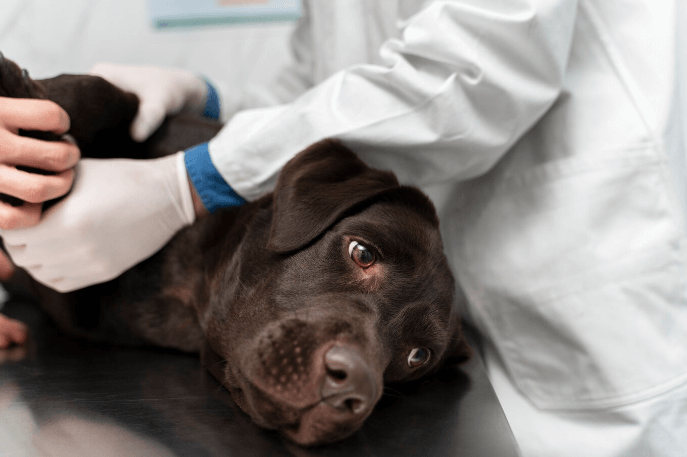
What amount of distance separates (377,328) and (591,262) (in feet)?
1.80

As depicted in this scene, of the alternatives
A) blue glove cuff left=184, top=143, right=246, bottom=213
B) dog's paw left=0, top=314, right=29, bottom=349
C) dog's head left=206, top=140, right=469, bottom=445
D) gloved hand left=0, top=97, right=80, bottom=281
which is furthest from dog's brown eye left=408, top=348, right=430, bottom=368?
dog's paw left=0, top=314, right=29, bottom=349

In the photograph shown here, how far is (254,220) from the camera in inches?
49.2

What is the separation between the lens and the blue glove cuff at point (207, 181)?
1289 millimetres

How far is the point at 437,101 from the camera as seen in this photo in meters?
1.13

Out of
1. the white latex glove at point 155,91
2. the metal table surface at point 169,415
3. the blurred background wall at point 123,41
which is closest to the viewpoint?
the metal table surface at point 169,415

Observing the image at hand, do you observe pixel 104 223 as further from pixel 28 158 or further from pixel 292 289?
pixel 292 289

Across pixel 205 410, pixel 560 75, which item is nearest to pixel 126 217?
pixel 205 410

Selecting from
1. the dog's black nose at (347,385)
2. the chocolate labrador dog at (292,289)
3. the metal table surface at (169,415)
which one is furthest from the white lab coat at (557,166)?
the dog's black nose at (347,385)

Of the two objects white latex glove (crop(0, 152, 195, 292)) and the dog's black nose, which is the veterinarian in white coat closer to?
white latex glove (crop(0, 152, 195, 292))

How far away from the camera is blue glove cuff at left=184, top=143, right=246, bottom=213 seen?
1.29 m

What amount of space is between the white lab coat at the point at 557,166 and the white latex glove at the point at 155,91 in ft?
1.01

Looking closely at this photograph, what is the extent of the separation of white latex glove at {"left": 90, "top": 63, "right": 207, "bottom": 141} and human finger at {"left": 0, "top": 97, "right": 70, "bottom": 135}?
0.32m

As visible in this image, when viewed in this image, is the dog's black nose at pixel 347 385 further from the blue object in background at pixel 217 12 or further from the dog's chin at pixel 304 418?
the blue object in background at pixel 217 12

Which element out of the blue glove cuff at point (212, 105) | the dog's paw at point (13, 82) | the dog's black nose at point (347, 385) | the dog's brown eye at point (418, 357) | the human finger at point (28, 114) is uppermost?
the dog's paw at point (13, 82)
